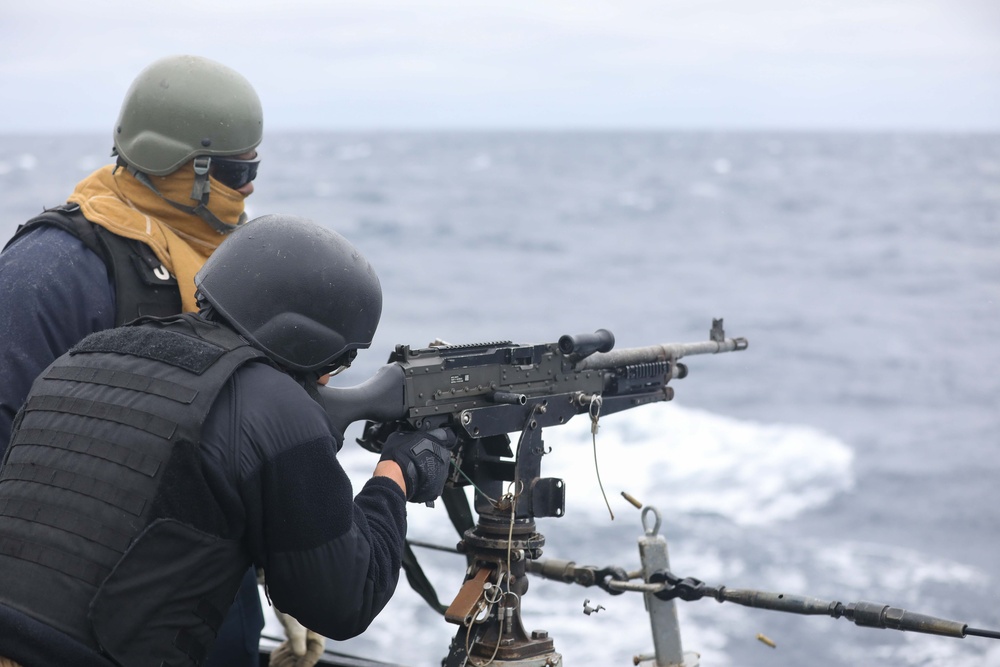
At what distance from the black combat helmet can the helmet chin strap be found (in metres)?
0.97

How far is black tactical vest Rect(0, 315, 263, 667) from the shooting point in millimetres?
2744

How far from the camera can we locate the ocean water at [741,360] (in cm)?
1457

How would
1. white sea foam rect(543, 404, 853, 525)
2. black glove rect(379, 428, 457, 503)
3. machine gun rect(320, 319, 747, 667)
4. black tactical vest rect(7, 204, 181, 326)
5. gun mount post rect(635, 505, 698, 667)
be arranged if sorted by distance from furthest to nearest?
1. white sea foam rect(543, 404, 853, 525)
2. gun mount post rect(635, 505, 698, 667)
3. machine gun rect(320, 319, 747, 667)
4. black tactical vest rect(7, 204, 181, 326)
5. black glove rect(379, 428, 457, 503)

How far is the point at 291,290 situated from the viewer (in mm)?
3238

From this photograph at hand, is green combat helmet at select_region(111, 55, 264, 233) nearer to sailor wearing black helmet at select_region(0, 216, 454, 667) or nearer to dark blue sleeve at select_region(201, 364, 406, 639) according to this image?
sailor wearing black helmet at select_region(0, 216, 454, 667)

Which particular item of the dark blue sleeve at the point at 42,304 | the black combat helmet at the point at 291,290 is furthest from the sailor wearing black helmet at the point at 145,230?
the black combat helmet at the point at 291,290

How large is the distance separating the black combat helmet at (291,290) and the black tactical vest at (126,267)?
2.44ft

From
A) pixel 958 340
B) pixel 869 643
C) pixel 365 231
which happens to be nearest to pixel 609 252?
pixel 365 231

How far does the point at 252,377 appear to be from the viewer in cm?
294

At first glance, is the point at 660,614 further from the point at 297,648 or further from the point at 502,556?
the point at 297,648

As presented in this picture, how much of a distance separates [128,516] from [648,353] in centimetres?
296

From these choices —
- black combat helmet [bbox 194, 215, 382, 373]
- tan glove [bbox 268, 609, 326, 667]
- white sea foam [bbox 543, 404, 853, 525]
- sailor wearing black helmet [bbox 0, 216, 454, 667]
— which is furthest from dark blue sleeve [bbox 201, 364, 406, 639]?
white sea foam [bbox 543, 404, 853, 525]

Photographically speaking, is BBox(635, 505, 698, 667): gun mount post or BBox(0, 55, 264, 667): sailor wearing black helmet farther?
BBox(635, 505, 698, 667): gun mount post

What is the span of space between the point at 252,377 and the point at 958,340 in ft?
93.5
